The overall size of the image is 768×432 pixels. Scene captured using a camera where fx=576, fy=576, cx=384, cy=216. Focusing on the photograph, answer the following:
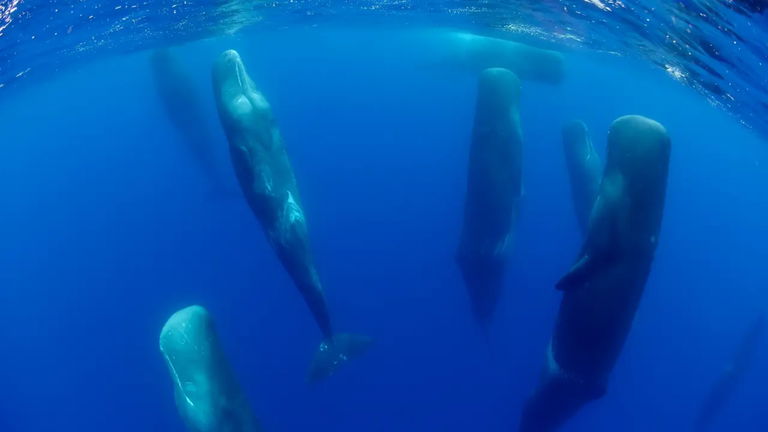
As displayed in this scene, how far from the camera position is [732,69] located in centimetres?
1395

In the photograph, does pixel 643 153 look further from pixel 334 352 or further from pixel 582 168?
pixel 334 352

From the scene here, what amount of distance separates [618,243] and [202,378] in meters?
5.95

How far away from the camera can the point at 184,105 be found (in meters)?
19.2

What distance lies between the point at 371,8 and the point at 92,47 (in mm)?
10569

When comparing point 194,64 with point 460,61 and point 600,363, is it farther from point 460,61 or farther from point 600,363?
point 600,363

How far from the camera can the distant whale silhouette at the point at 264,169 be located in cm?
997

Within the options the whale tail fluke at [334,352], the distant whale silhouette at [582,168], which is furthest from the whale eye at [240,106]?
the distant whale silhouette at [582,168]

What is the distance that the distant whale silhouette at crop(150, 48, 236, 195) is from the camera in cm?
1920

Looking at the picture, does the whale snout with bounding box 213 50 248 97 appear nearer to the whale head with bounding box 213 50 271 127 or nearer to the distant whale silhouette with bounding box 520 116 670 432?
the whale head with bounding box 213 50 271 127

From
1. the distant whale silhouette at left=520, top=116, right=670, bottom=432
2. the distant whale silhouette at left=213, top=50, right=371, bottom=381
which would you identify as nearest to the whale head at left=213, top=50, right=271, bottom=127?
the distant whale silhouette at left=213, top=50, right=371, bottom=381

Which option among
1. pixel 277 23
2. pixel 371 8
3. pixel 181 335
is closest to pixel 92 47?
pixel 277 23

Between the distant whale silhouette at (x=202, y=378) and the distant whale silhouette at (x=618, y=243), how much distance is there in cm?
497

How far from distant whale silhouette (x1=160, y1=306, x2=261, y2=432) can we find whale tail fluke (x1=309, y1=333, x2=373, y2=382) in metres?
3.37

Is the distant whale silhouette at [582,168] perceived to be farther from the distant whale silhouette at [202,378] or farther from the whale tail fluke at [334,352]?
the distant whale silhouette at [202,378]
